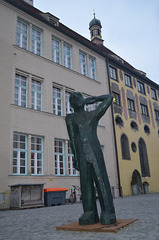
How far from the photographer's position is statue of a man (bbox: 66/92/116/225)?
436 centimetres

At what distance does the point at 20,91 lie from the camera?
14031 millimetres

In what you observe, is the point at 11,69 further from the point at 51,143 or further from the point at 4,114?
the point at 51,143

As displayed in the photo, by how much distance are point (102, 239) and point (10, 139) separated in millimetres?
10060

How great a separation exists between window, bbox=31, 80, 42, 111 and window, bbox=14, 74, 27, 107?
1.84ft

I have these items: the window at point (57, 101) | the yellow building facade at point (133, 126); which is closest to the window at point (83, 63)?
the yellow building facade at point (133, 126)

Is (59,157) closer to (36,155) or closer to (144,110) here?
(36,155)

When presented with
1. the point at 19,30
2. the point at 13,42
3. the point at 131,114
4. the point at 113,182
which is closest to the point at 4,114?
the point at 13,42

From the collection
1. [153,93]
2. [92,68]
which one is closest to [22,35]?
[92,68]

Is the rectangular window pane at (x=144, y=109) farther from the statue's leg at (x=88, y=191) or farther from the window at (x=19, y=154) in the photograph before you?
the statue's leg at (x=88, y=191)

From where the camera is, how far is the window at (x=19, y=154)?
12.6 metres

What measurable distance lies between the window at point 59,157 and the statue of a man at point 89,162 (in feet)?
32.7

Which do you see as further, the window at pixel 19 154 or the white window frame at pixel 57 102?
the white window frame at pixel 57 102

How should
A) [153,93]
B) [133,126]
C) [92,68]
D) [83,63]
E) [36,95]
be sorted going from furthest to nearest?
[153,93]
[133,126]
[92,68]
[83,63]
[36,95]

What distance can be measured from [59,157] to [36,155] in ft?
5.73
